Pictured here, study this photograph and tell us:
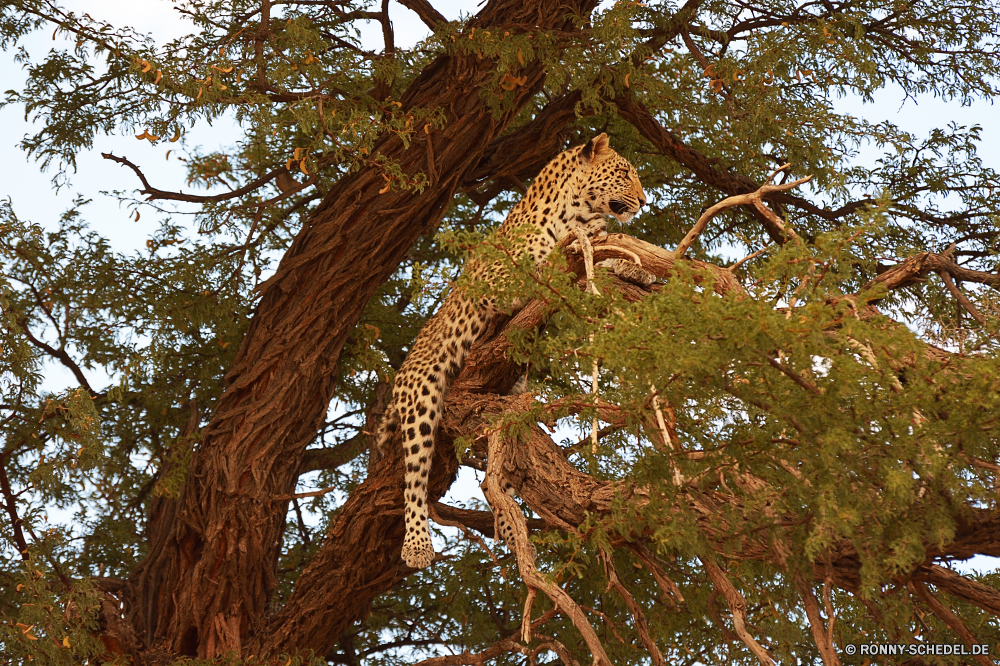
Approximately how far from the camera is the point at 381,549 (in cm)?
631

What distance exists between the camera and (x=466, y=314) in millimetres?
6195

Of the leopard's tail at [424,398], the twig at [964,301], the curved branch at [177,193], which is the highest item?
the curved branch at [177,193]

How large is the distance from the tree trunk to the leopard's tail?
52 centimetres

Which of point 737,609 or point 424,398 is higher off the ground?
A: point 424,398

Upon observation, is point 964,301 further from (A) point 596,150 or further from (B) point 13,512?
(B) point 13,512

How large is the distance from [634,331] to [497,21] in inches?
148

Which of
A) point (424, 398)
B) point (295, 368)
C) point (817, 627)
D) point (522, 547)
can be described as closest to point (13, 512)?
point (295, 368)

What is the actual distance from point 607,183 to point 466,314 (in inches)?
55.4

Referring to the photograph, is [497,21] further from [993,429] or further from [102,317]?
[993,429]

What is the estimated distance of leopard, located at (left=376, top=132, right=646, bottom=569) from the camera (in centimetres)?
589

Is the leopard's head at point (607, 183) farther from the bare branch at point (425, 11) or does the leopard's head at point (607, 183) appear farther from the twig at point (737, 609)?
the twig at point (737, 609)

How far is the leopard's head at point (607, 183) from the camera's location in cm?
678

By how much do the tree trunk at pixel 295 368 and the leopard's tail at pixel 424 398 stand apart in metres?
0.52

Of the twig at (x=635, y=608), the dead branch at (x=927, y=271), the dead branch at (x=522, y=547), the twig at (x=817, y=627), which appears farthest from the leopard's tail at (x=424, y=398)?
the twig at (x=817, y=627)
